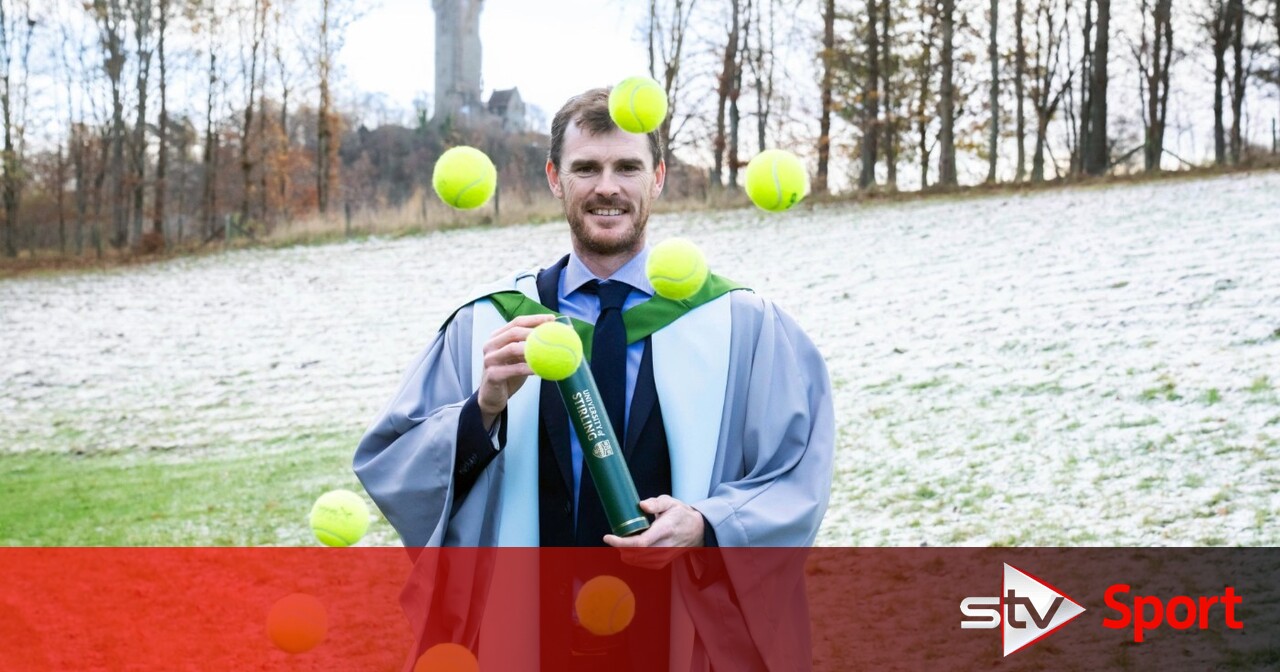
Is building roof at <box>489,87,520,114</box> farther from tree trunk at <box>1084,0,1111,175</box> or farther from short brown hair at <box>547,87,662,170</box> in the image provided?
short brown hair at <box>547,87,662,170</box>

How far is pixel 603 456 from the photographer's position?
2109 mm

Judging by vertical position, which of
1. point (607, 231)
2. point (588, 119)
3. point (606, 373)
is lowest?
point (606, 373)

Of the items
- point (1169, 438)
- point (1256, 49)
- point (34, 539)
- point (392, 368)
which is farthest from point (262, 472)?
point (1256, 49)

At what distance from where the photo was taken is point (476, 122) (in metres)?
61.8

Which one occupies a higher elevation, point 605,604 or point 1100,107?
point 1100,107

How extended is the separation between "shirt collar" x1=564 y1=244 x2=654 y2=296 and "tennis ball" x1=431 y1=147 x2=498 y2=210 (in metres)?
0.30

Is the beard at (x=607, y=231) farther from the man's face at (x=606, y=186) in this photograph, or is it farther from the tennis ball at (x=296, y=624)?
the tennis ball at (x=296, y=624)

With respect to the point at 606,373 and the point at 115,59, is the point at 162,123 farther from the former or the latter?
the point at 606,373

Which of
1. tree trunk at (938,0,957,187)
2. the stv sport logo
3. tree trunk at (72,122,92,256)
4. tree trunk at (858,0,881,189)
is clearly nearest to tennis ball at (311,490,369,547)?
the stv sport logo

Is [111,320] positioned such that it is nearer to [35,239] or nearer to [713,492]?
[713,492]

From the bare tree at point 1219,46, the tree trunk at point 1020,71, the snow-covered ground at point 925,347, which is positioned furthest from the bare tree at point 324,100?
the bare tree at point 1219,46

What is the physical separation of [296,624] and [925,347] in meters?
10.3

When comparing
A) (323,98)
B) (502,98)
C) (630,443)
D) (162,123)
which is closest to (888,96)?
(323,98)

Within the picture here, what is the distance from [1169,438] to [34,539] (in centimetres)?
895
